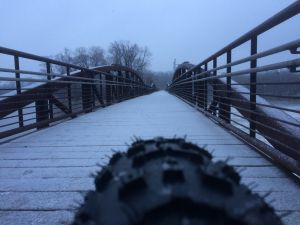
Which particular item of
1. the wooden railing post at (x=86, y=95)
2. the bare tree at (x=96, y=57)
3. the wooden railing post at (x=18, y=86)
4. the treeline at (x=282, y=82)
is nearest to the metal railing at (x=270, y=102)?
the treeline at (x=282, y=82)

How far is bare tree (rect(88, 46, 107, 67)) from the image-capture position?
2506 inches

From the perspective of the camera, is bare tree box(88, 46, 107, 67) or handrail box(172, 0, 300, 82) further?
bare tree box(88, 46, 107, 67)

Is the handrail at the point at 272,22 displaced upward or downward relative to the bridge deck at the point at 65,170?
upward

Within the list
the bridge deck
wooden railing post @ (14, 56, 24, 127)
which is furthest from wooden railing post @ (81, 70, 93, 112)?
the bridge deck

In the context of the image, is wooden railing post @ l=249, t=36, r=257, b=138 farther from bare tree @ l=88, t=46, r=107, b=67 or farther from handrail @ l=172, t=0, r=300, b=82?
bare tree @ l=88, t=46, r=107, b=67

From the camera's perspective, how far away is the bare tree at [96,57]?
209 ft

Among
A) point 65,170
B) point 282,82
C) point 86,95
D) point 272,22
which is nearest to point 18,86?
point 65,170

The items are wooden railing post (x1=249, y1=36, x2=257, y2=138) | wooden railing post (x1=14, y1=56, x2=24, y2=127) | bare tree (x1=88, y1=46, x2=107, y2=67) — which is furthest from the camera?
bare tree (x1=88, y1=46, x2=107, y2=67)

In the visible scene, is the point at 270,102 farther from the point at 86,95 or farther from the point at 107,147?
the point at 86,95

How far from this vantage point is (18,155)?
3.43 meters

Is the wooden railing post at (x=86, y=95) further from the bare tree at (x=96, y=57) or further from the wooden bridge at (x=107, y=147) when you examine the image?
the bare tree at (x=96, y=57)

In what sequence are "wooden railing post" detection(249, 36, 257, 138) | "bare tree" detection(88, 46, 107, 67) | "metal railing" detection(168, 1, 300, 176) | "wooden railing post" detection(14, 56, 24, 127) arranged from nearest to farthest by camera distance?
"metal railing" detection(168, 1, 300, 176), "wooden railing post" detection(249, 36, 257, 138), "wooden railing post" detection(14, 56, 24, 127), "bare tree" detection(88, 46, 107, 67)

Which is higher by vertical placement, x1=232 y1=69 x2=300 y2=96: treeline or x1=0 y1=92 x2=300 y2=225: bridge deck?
x1=232 y1=69 x2=300 y2=96: treeline

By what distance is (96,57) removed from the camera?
217 ft
